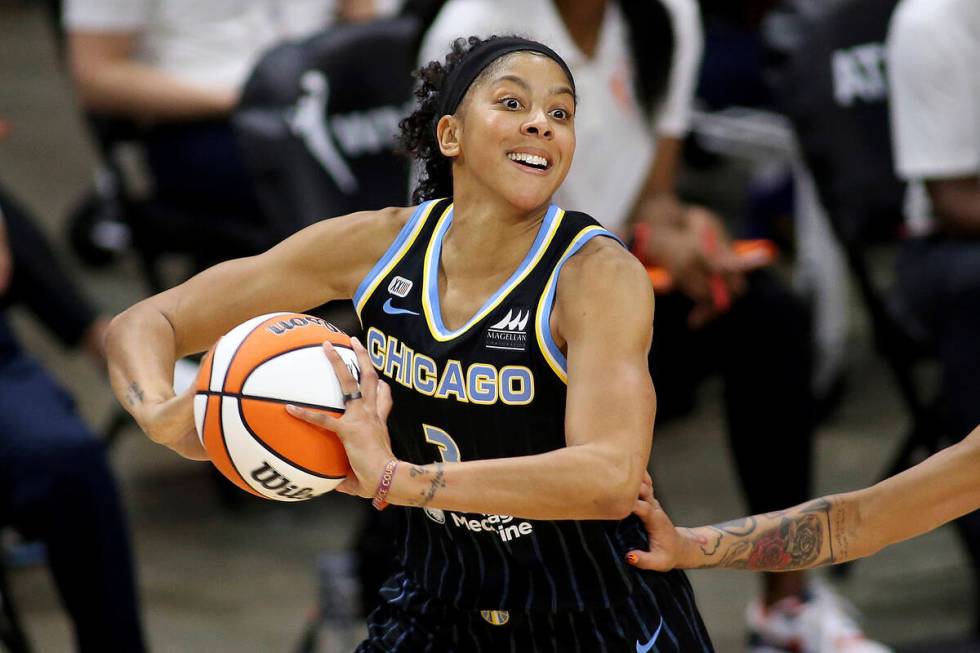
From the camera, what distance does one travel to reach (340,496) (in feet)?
16.6

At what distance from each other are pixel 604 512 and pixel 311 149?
7.37 ft

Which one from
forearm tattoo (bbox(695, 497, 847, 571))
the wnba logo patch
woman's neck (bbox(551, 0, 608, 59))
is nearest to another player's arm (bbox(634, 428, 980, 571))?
forearm tattoo (bbox(695, 497, 847, 571))

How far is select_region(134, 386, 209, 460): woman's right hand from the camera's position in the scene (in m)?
2.34

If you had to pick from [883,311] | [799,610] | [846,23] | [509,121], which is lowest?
[799,610]

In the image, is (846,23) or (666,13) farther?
(846,23)

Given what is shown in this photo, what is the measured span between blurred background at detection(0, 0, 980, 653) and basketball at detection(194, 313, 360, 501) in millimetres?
1437

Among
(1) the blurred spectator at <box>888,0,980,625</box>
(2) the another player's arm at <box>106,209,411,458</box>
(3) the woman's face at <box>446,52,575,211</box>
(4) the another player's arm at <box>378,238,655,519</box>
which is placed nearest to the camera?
(4) the another player's arm at <box>378,238,655,519</box>

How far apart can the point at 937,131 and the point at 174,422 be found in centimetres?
248

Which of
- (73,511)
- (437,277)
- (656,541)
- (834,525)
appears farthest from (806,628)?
(437,277)

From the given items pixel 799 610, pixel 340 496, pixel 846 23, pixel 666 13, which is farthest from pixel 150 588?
pixel 846 23

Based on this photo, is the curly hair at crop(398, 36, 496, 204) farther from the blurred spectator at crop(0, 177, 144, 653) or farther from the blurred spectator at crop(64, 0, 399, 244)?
the blurred spectator at crop(64, 0, 399, 244)

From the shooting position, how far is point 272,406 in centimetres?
225

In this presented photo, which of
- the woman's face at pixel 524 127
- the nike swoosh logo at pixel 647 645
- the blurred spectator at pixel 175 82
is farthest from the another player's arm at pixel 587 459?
the blurred spectator at pixel 175 82

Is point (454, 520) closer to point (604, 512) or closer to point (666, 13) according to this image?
point (604, 512)
